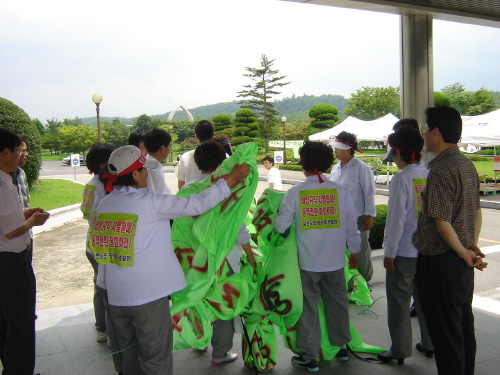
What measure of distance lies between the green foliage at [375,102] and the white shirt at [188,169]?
5201cm

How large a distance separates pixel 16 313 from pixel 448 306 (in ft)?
8.79

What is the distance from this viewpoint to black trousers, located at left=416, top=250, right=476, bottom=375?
2627 millimetres

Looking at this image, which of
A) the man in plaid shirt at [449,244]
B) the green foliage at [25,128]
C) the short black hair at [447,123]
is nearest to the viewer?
the man in plaid shirt at [449,244]

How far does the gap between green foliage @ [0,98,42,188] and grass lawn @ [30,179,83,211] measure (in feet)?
2.77

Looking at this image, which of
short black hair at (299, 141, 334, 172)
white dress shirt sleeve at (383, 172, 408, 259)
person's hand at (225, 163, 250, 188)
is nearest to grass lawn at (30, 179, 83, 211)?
short black hair at (299, 141, 334, 172)

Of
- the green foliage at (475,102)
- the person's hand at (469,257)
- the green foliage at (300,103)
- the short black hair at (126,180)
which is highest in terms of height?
the green foliage at (300,103)

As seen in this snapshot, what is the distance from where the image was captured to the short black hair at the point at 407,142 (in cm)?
337

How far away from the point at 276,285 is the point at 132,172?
1.33 metres

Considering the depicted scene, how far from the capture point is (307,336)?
3.41 m

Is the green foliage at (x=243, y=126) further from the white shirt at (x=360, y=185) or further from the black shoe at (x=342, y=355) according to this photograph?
the black shoe at (x=342, y=355)

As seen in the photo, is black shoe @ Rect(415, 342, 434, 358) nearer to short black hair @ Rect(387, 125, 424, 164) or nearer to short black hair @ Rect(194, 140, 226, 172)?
short black hair @ Rect(387, 125, 424, 164)

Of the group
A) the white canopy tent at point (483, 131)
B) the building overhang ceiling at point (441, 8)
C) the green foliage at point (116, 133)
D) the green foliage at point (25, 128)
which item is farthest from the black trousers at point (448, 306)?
the green foliage at point (116, 133)

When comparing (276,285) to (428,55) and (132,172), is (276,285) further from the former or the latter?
(428,55)

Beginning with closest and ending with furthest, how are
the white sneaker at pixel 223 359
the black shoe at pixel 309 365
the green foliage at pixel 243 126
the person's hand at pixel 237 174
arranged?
the person's hand at pixel 237 174, the black shoe at pixel 309 365, the white sneaker at pixel 223 359, the green foliage at pixel 243 126
